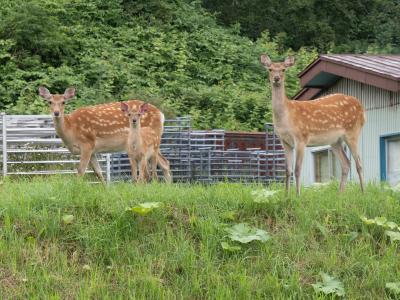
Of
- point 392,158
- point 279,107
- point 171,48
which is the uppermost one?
point 171,48

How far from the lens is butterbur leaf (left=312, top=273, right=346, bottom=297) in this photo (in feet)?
25.0

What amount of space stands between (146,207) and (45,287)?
130cm

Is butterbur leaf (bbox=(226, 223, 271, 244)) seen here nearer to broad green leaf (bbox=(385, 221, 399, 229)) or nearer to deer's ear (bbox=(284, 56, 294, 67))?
broad green leaf (bbox=(385, 221, 399, 229))

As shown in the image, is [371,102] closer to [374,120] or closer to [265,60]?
[374,120]

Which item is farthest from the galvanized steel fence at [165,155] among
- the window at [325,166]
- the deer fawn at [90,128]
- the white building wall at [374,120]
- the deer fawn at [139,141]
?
the deer fawn at [139,141]

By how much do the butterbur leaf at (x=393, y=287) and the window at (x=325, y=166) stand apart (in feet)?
28.7

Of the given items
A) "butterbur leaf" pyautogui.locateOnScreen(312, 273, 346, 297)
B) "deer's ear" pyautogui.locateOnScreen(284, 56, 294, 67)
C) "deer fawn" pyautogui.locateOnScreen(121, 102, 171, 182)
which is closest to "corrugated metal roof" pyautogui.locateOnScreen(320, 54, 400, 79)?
"deer's ear" pyautogui.locateOnScreen(284, 56, 294, 67)

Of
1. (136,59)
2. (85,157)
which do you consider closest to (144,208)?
(85,157)

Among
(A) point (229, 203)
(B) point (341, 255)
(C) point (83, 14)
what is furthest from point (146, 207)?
(C) point (83, 14)

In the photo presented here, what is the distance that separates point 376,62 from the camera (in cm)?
1614

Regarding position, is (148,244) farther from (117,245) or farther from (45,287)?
(45,287)

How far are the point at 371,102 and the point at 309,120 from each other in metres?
5.30

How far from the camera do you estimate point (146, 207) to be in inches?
326

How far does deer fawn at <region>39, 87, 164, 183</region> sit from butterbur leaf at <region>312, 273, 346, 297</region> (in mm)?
5189
